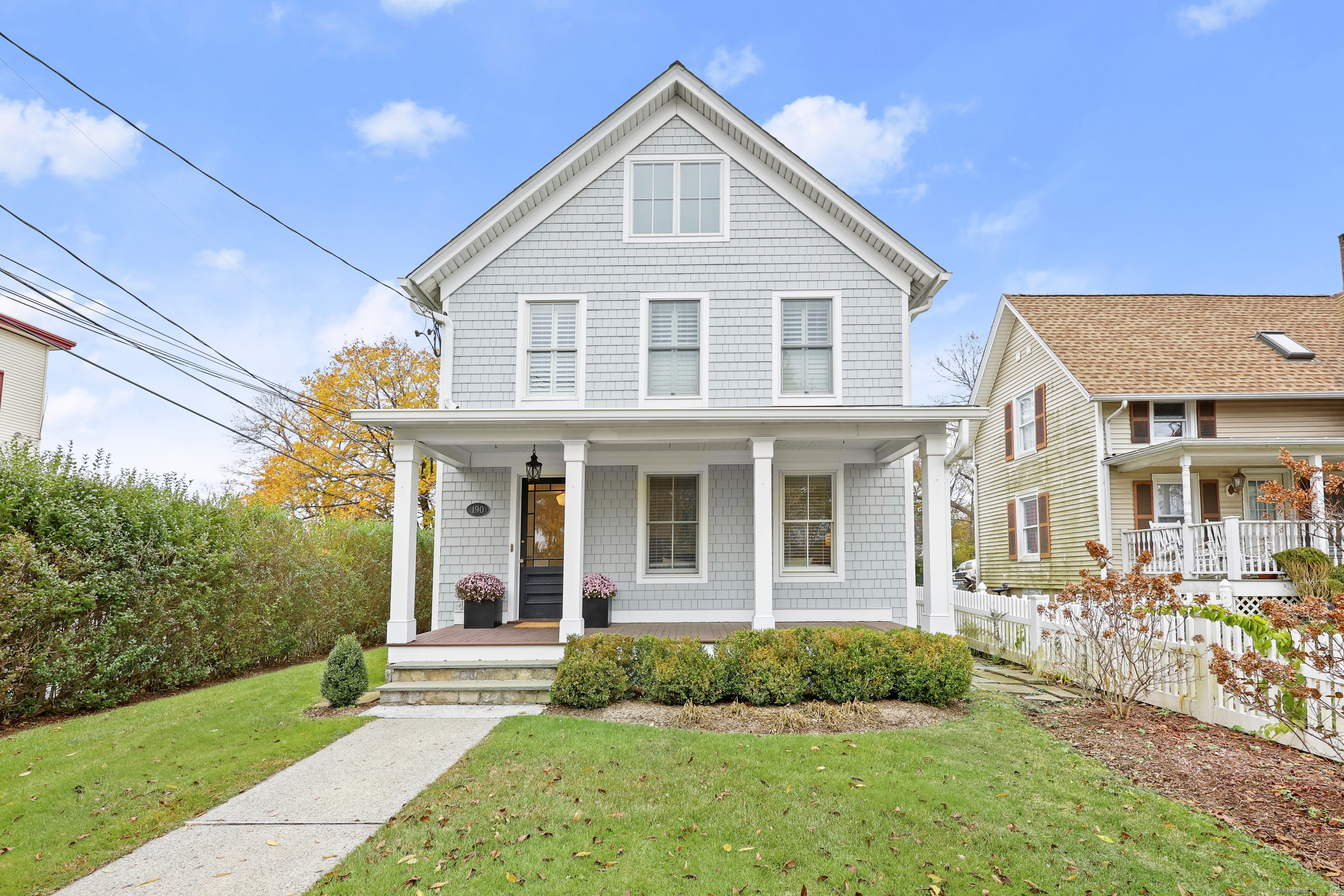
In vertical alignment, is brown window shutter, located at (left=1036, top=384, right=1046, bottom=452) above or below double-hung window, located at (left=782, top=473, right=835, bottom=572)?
above

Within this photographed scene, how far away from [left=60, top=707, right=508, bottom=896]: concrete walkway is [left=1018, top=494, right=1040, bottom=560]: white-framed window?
1481cm

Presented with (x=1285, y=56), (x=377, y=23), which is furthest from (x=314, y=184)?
(x=1285, y=56)

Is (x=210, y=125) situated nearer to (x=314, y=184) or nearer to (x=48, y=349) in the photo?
(x=314, y=184)

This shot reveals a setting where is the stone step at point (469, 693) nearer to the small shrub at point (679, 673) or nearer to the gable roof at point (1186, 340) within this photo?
the small shrub at point (679, 673)

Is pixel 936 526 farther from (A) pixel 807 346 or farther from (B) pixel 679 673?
(B) pixel 679 673

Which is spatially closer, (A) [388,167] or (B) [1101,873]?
(B) [1101,873]

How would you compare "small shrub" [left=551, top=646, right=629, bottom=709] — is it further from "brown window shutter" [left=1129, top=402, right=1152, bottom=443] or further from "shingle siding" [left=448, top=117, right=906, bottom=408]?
"brown window shutter" [left=1129, top=402, right=1152, bottom=443]

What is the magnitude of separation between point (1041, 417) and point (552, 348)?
12.2m

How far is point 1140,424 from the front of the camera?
48.4ft

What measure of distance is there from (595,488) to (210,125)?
403 inches

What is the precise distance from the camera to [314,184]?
15.8m

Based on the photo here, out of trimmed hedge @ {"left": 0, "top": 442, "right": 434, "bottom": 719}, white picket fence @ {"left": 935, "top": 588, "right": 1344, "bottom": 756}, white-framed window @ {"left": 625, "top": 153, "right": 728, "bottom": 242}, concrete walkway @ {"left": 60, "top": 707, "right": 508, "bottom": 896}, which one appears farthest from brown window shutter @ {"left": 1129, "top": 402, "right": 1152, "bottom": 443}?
trimmed hedge @ {"left": 0, "top": 442, "right": 434, "bottom": 719}

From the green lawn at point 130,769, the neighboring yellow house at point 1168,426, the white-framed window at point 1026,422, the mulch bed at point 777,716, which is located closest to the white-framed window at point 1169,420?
the neighboring yellow house at point 1168,426

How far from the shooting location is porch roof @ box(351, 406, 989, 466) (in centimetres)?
854
